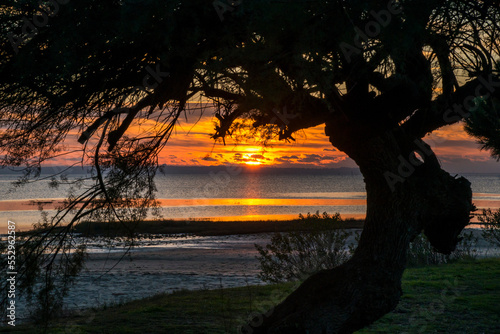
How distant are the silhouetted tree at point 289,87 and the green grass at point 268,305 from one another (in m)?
1.41

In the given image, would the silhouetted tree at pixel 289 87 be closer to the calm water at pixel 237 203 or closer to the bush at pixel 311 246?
the calm water at pixel 237 203

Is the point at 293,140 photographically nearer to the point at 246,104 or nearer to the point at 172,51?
the point at 246,104

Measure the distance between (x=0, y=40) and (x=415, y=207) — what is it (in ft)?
15.7

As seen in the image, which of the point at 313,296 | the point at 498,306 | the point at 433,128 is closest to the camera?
the point at 313,296

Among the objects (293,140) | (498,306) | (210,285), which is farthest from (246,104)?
(210,285)

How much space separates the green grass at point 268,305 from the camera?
23.6 ft

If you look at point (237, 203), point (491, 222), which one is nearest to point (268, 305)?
point (491, 222)

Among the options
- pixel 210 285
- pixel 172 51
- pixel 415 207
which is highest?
pixel 172 51

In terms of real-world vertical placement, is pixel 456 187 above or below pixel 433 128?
below

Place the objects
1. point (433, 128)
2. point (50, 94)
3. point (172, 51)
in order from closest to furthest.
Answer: point (172, 51) → point (50, 94) → point (433, 128)

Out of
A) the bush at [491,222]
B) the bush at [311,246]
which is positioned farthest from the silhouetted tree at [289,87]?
the bush at [491,222]

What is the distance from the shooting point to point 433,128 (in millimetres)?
6457

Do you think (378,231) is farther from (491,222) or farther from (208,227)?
(208,227)

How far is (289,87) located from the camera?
447cm
